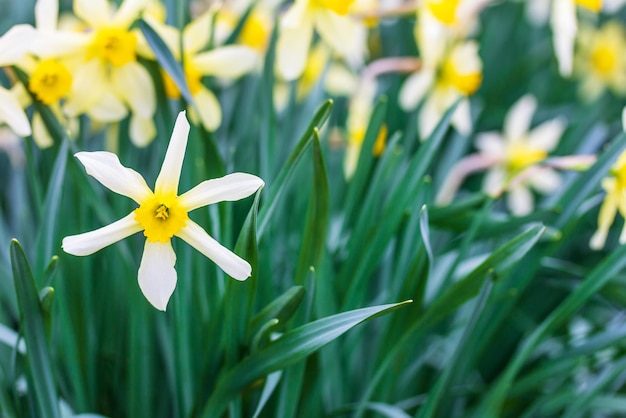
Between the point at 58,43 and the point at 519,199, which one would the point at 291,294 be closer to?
the point at 58,43

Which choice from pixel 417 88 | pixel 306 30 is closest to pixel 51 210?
pixel 306 30

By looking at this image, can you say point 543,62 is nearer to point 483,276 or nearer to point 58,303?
point 483,276

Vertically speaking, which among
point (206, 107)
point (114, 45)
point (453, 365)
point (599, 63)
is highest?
point (114, 45)

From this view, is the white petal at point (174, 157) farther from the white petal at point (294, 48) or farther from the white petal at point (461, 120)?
the white petal at point (461, 120)

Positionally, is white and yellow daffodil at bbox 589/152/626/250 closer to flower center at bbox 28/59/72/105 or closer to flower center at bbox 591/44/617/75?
flower center at bbox 28/59/72/105

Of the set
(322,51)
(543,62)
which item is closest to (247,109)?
(322,51)

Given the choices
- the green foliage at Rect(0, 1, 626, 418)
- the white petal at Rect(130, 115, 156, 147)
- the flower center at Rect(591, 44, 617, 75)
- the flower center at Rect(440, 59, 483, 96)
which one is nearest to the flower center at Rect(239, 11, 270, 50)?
the green foliage at Rect(0, 1, 626, 418)
